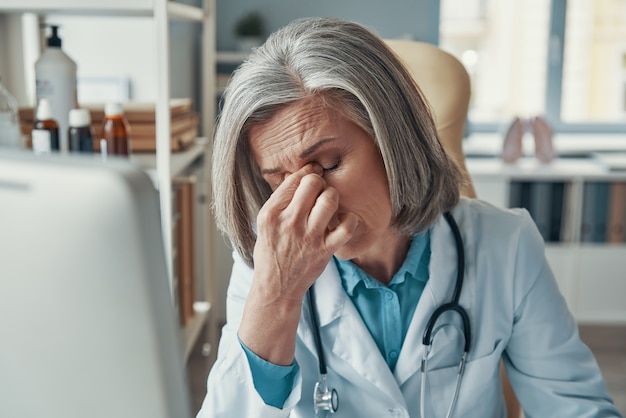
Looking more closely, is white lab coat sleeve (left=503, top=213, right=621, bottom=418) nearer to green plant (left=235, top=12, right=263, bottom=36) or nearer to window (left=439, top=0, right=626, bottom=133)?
green plant (left=235, top=12, right=263, bottom=36)

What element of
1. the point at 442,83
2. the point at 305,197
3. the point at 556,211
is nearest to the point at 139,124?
the point at 442,83

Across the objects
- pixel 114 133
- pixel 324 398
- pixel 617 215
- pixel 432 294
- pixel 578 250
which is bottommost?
pixel 578 250

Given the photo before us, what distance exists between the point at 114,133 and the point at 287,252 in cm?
83

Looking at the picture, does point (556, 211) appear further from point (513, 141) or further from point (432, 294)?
point (432, 294)

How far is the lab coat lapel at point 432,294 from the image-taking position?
3.73 ft

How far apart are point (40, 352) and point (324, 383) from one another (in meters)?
0.78

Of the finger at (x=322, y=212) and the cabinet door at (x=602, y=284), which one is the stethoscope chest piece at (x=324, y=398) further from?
the cabinet door at (x=602, y=284)

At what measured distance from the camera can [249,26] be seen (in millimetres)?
3305

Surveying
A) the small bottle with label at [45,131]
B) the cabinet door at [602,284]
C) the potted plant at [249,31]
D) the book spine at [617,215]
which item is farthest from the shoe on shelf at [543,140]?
the small bottle with label at [45,131]

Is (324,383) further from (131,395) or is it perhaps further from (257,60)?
(131,395)

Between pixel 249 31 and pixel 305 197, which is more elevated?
pixel 249 31

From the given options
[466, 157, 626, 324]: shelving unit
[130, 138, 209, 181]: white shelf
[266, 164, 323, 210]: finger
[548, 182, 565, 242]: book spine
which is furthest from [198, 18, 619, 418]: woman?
[548, 182, 565, 242]: book spine

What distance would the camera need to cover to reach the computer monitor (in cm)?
33

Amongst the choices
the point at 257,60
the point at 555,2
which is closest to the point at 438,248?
the point at 257,60
